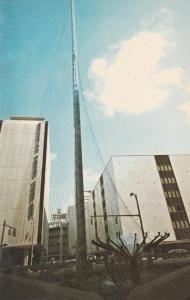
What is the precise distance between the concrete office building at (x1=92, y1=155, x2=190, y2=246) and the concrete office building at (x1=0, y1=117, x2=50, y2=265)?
7972 mm

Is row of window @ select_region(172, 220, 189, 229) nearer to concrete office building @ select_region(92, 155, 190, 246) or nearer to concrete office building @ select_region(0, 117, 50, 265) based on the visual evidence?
concrete office building @ select_region(92, 155, 190, 246)

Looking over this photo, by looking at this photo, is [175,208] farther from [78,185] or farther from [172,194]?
[78,185]

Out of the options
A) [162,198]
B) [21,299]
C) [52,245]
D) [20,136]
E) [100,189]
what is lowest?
[21,299]

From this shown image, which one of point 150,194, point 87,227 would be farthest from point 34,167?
point 150,194

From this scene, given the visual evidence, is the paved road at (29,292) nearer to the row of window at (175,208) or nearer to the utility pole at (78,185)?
the utility pole at (78,185)

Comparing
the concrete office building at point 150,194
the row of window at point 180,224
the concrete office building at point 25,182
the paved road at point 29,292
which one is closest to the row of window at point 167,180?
the concrete office building at point 150,194

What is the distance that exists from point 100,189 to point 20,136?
14.6 meters

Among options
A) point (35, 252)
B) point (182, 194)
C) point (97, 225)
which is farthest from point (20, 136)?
point (182, 194)

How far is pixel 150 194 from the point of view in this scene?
2598 cm

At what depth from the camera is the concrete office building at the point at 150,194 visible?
926 inches

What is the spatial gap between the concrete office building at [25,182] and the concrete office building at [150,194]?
26.2 feet

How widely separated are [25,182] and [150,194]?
15.6 meters

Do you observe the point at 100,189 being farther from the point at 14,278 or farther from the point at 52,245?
the point at 14,278

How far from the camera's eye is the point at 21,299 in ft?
4.18
